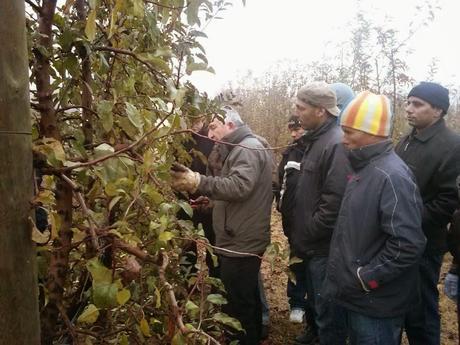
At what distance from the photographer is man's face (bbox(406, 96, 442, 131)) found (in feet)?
9.69

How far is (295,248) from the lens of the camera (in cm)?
301

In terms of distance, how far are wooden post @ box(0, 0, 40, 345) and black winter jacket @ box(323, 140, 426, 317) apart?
5.55ft

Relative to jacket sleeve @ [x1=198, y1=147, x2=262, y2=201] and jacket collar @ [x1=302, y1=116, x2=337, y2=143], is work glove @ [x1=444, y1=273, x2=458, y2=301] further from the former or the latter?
jacket sleeve @ [x1=198, y1=147, x2=262, y2=201]

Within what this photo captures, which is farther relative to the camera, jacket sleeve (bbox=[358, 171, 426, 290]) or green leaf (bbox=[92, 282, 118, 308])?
jacket sleeve (bbox=[358, 171, 426, 290])

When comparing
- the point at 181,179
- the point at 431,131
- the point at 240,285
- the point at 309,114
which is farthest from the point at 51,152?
the point at 431,131

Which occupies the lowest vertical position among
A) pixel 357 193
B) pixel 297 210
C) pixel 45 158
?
pixel 297 210

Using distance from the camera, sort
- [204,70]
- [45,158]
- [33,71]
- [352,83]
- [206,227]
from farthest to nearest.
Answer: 1. [352,83]
2. [206,227]
3. [204,70]
4. [33,71]
5. [45,158]

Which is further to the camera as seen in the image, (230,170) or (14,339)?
(230,170)

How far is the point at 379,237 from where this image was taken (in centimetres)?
211

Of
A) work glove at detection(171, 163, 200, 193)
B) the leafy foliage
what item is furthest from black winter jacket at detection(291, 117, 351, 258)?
the leafy foliage

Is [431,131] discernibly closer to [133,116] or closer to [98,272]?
[133,116]

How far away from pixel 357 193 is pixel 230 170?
88cm

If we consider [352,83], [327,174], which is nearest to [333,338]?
[327,174]

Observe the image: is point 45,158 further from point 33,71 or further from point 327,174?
point 327,174
